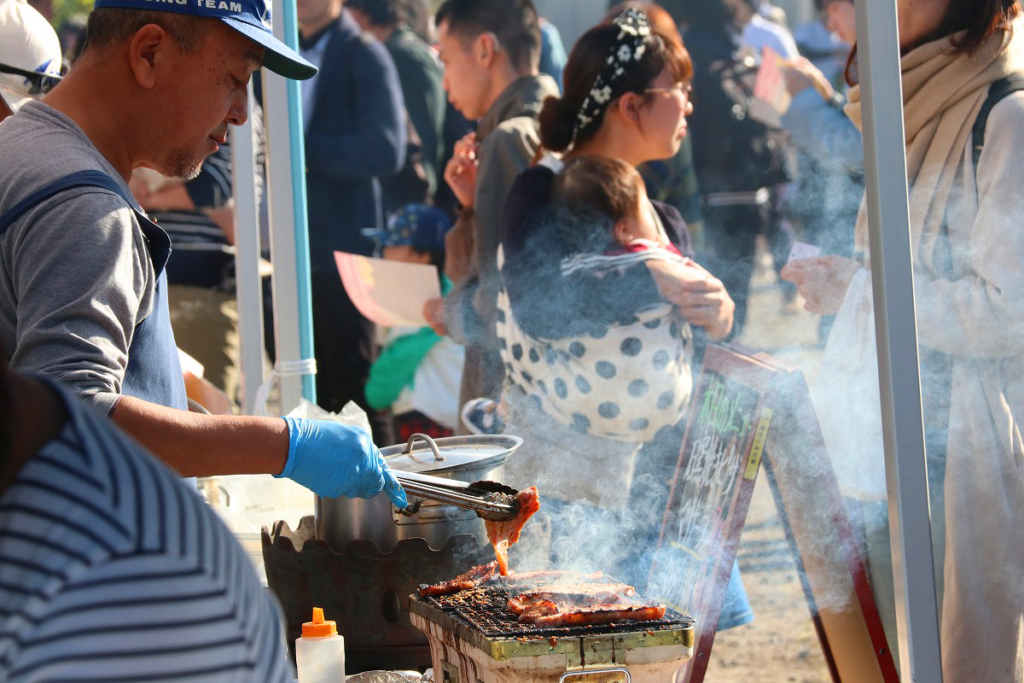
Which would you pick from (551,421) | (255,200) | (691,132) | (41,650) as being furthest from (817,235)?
(41,650)

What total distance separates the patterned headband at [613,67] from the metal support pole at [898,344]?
66.0 inches

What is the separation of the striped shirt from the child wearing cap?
167 inches

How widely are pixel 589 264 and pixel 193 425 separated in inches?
82.4

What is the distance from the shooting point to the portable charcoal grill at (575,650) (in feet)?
6.11

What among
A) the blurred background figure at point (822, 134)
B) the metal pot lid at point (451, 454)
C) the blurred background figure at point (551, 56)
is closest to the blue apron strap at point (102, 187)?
the metal pot lid at point (451, 454)

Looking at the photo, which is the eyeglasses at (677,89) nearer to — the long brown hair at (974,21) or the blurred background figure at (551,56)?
the long brown hair at (974,21)

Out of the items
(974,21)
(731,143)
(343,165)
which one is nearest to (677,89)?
(974,21)

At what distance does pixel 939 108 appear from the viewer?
2.96m

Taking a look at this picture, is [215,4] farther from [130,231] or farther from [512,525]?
[512,525]

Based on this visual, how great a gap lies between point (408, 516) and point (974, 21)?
2.11 m

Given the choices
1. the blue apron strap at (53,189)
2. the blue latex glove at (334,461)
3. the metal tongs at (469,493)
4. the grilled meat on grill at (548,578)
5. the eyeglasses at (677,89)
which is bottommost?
the grilled meat on grill at (548,578)

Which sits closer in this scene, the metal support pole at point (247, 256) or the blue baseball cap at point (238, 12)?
the blue baseball cap at point (238, 12)

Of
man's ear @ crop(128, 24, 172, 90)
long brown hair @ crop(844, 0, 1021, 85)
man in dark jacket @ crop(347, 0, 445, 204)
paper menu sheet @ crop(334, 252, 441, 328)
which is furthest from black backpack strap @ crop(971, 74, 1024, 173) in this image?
man in dark jacket @ crop(347, 0, 445, 204)

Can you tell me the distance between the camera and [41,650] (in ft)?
2.36
